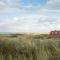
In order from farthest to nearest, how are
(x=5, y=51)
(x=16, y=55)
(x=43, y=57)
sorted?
(x=5, y=51), (x=16, y=55), (x=43, y=57)

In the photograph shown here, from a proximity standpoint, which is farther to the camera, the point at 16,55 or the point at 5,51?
the point at 5,51

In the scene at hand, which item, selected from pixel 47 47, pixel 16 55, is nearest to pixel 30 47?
pixel 47 47

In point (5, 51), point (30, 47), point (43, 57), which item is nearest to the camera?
point (43, 57)

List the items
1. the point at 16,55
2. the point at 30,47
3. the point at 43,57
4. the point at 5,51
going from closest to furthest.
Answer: the point at 43,57
the point at 16,55
the point at 5,51
the point at 30,47

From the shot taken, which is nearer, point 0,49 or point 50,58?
point 50,58

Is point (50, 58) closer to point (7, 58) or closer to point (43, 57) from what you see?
point (43, 57)

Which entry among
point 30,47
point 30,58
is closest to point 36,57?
point 30,58

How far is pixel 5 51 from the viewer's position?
34.4 feet

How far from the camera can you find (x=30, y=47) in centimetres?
1151

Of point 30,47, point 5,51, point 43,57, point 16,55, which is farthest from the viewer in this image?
point 30,47

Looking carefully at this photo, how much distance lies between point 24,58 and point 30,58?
0.79ft

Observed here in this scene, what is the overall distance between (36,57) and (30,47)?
2.00m

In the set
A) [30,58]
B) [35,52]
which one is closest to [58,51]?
[35,52]

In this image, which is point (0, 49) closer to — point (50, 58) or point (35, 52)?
point (35, 52)
